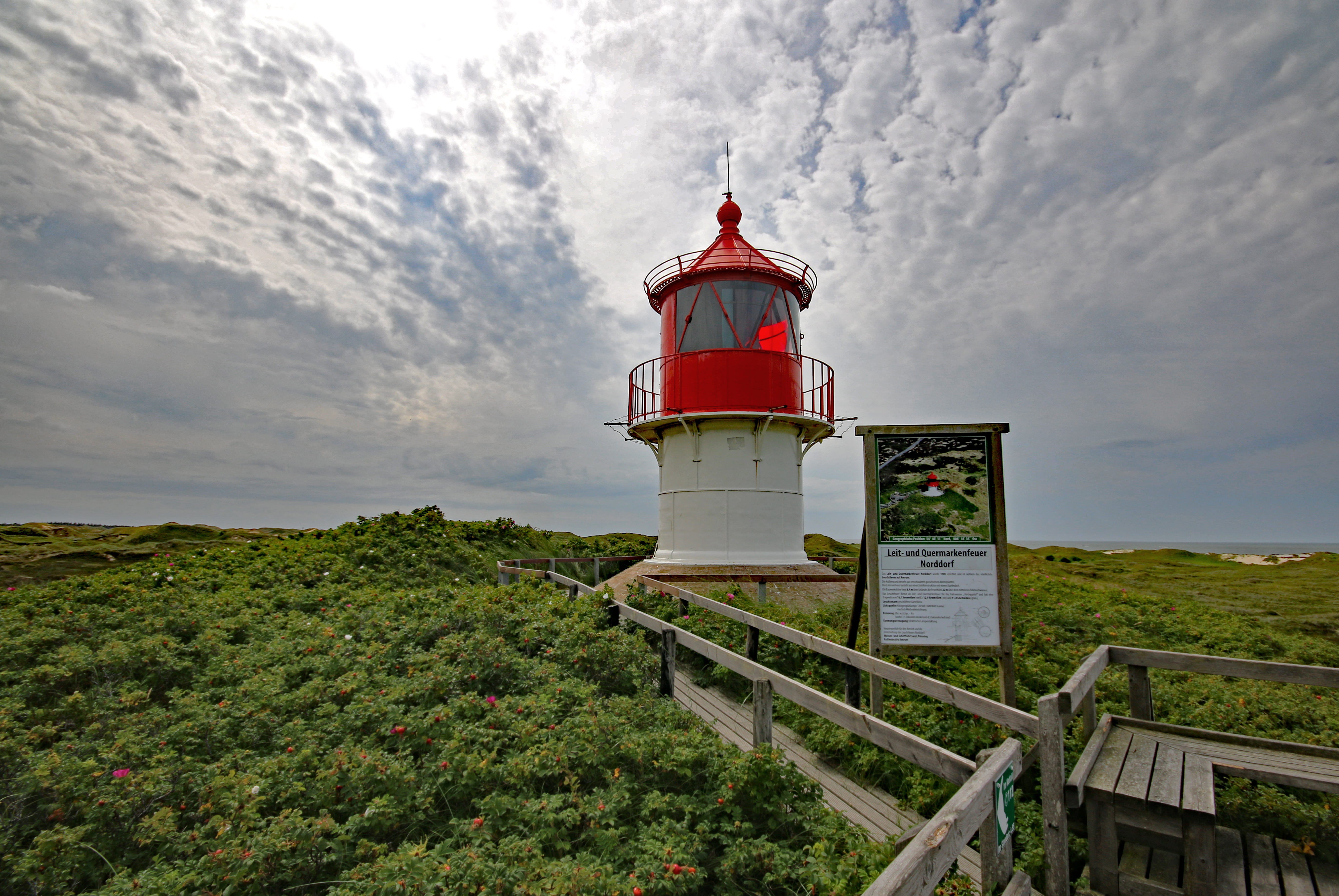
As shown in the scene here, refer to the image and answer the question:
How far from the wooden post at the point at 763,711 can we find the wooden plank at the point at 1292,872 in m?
2.87

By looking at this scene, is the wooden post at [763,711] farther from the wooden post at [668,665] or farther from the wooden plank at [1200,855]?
the wooden plank at [1200,855]

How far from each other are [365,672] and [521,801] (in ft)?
9.84

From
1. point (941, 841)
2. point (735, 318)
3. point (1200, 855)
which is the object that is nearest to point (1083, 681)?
point (1200, 855)

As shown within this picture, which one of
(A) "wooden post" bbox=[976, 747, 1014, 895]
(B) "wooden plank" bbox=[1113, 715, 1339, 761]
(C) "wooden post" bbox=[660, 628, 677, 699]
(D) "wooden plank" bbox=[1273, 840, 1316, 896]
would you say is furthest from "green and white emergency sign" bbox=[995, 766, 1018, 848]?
(C) "wooden post" bbox=[660, 628, 677, 699]

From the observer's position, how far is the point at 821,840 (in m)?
A: 3.49

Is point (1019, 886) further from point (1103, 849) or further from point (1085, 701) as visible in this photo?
point (1085, 701)

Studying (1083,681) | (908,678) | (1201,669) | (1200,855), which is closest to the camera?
(1200,855)

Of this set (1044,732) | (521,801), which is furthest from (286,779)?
(1044,732)

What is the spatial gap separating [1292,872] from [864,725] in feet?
7.32

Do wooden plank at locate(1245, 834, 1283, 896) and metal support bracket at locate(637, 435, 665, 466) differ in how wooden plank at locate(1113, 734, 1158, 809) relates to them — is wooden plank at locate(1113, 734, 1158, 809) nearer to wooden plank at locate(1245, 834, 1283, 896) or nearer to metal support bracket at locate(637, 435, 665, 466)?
wooden plank at locate(1245, 834, 1283, 896)

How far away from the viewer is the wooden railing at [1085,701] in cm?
330

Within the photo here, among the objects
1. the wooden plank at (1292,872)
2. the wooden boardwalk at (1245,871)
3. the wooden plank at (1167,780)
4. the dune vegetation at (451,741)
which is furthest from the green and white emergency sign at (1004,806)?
the wooden plank at (1292,872)

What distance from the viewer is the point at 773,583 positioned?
40.6ft

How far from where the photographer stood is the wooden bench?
3047 millimetres
